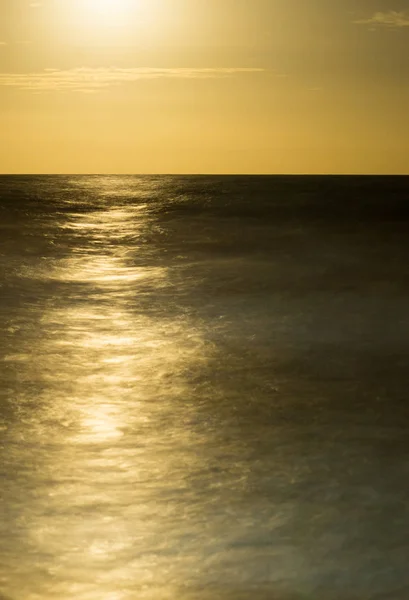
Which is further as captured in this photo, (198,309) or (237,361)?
(198,309)

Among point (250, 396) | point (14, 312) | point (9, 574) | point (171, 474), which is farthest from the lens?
point (14, 312)

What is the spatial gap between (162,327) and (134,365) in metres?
1.24

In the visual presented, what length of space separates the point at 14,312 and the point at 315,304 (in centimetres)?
249

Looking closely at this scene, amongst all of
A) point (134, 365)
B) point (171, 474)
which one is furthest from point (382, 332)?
point (171, 474)

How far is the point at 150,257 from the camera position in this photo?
516 inches

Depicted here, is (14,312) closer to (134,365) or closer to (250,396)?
(134,365)

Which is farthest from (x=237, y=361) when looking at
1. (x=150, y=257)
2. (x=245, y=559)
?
(x=150, y=257)

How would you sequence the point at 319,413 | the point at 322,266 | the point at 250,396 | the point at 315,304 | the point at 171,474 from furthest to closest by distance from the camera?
the point at 322,266 < the point at 315,304 < the point at 250,396 < the point at 319,413 < the point at 171,474

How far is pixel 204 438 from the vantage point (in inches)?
181

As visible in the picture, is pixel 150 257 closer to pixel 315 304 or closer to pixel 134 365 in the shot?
pixel 315 304

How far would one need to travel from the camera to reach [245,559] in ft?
10.8

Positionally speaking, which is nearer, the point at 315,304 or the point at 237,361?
the point at 237,361

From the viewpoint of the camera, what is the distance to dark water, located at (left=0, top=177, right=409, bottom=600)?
10.7ft

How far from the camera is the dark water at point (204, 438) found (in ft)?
10.7
